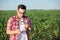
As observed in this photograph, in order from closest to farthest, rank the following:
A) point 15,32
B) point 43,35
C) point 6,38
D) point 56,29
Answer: point 15,32 < point 6,38 < point 43,35 < point 56,29

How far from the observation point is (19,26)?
3.31 meters

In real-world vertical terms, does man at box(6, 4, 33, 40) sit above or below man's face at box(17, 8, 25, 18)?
below

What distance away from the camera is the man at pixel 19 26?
3.25 metres

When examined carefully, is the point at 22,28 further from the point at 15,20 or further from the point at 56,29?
the point at 56,29

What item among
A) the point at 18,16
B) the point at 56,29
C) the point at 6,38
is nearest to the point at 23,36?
the point at 18,16

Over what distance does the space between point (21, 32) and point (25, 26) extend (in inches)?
4.0

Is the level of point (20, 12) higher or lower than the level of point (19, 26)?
higher

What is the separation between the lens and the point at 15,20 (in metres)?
3.36

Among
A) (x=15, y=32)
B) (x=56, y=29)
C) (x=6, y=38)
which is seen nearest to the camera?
(x=15, y=32)

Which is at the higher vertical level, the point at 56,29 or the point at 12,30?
the point at 12,30

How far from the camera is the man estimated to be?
10.7 ft

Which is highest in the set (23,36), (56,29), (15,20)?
(15,20)

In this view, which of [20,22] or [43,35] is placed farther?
[43,35]

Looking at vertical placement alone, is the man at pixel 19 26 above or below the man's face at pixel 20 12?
below
